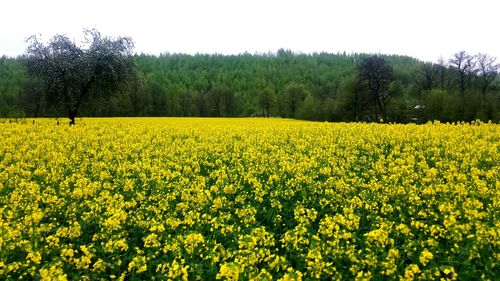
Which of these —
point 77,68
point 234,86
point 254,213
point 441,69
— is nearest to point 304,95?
point 441,69

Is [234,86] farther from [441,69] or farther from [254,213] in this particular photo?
[254,213]

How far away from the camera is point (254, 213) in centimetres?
810

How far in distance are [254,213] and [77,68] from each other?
27329 mm

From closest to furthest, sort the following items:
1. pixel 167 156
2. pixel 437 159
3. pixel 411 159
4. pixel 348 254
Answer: pixel 348 254 < pixel 411 159 < pixel 437 159 < pixel 167 156

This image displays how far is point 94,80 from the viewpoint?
1226 inches

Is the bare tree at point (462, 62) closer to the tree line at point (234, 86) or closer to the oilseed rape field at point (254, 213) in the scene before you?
the tree line at point (234, 86)

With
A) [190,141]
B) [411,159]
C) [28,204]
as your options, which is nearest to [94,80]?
[190,141]

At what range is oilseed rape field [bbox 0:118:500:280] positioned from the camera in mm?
5496

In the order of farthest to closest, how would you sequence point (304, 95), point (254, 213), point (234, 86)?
point (234, 86)
point (304, 95)
point (254, 213)

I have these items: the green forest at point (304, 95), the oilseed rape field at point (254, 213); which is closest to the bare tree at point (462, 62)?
the green forest at point (304, 95)

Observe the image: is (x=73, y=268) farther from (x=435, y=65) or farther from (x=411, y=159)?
(x=435, y=65)

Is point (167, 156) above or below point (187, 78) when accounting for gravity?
below

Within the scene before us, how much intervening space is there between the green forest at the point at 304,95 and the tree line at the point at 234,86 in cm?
17

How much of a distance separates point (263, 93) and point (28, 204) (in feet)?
298
